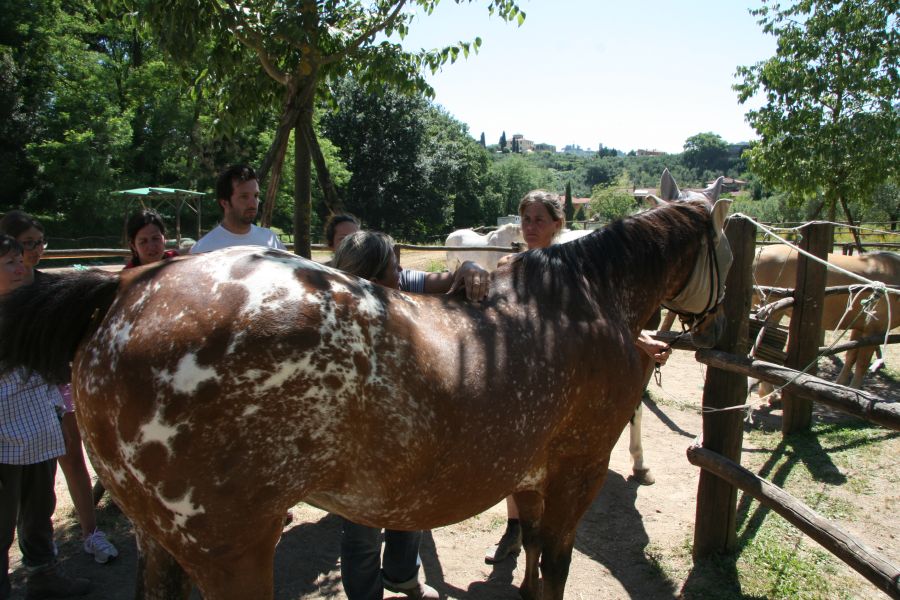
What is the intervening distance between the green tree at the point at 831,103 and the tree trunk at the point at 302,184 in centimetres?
1195

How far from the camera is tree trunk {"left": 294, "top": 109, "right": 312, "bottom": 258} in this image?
15.3 ft

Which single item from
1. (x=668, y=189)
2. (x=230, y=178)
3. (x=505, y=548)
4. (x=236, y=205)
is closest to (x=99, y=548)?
(x=236, y=205)

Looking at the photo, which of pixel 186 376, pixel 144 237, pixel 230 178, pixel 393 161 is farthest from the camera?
pixel 393 161

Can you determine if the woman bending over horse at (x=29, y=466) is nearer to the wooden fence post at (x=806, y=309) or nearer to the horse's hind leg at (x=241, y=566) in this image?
the horse's hind leg at (x=241, y=566)

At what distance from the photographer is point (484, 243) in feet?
42.6

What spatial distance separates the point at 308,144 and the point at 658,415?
16.1ft

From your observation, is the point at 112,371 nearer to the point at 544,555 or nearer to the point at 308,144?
the point at 544,555

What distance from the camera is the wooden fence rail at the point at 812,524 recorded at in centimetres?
239

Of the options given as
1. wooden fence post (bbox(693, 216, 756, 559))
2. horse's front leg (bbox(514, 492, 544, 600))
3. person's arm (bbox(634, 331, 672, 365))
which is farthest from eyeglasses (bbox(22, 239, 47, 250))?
wooden fence post (bbox(693, 216, 756, 559))

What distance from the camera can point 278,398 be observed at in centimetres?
167

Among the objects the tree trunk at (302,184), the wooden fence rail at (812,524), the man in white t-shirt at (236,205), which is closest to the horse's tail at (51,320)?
the man in white t-shirt at (236,205)

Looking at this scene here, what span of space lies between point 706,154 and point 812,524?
165m

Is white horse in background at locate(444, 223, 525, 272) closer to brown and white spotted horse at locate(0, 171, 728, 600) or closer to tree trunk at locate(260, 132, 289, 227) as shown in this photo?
tree trunk at locate(260, 132, 289, 227)

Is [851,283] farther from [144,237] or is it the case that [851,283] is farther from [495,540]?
[144,237]
